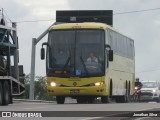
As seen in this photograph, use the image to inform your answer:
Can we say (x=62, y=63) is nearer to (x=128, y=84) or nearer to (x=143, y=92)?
(x=128, y=84)

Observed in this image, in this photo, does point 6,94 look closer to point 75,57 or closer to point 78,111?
point 75,57

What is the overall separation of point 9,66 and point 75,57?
406 centimetres

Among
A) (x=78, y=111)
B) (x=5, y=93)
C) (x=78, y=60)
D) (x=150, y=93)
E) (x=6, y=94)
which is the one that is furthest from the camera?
(x=150, y=93)

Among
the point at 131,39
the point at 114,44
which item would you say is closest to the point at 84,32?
the point at 114,44

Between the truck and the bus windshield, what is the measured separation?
2.07 m

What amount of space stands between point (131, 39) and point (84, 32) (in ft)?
34.9

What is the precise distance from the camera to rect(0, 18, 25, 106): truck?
3053 centimetres

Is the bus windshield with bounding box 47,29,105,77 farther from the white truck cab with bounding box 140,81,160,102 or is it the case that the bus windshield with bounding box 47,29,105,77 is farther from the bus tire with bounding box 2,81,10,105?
the white truck cab with bounding box 140,81,160,102

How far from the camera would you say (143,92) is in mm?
55531

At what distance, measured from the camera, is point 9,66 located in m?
31.5

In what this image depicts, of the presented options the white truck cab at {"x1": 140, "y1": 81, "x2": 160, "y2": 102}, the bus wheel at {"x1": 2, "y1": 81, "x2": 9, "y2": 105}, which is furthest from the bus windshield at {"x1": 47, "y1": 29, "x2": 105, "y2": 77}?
the white truck cab at {"x1": 140, "y1": 81, "x2": 160, "y2": 102}

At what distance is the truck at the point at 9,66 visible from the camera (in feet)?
100

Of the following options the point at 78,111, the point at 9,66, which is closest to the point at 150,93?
the point at 9,66

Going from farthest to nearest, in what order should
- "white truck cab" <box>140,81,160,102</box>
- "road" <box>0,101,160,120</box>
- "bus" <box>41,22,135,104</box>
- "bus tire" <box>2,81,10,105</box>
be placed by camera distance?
"white truck cab" <box>140,81,160,102</box> → "bus" <box>41,22,135,104</box> → "bus tire" <box>2,81,10,105</box> → "road" <box>0,101,160,120</box>
